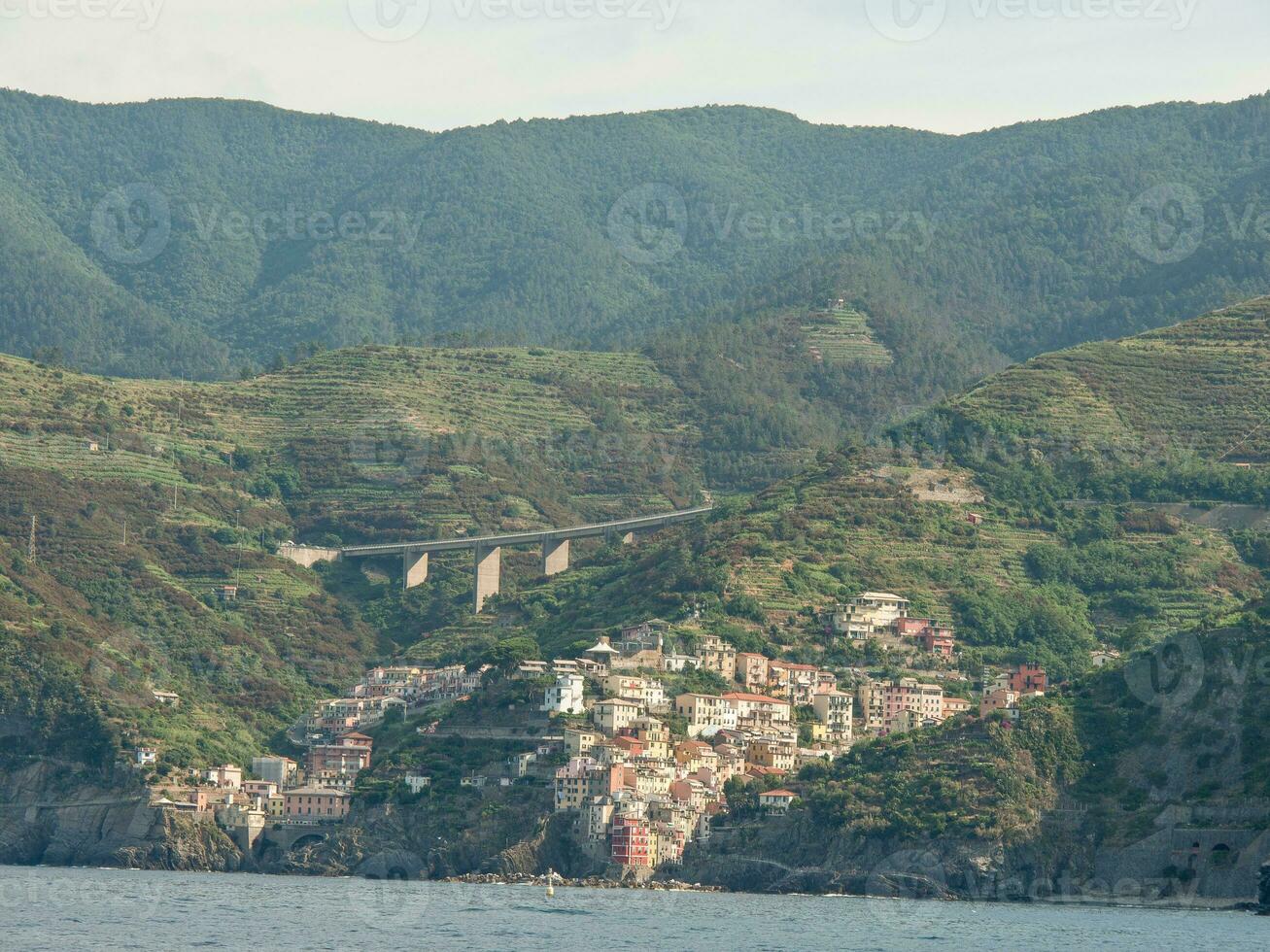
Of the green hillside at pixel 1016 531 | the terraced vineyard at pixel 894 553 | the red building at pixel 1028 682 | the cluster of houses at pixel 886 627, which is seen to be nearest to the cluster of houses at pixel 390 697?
the green hillside at pixel 1016 531

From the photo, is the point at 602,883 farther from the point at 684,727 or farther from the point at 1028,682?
the point at 1028,682

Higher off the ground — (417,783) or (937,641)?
(937,641)

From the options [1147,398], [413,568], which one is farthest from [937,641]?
[413,568]

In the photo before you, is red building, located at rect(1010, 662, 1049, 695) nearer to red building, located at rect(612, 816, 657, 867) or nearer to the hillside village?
the hillside village

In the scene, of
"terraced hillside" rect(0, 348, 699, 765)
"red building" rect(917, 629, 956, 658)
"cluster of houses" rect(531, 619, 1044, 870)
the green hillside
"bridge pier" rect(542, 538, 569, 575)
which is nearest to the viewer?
"cluster of houses" rect(531, 619, 1044, 870)

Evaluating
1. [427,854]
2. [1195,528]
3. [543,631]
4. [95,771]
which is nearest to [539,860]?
[427,854]

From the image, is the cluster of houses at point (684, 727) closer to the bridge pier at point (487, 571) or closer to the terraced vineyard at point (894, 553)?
the terraced vineyard at point (894, 553)

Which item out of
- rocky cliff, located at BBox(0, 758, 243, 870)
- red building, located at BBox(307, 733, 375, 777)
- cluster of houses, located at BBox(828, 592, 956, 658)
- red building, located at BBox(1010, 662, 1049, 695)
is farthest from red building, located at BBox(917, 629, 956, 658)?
rocky cliff, located at BBox(0, 758, 243, 870)
